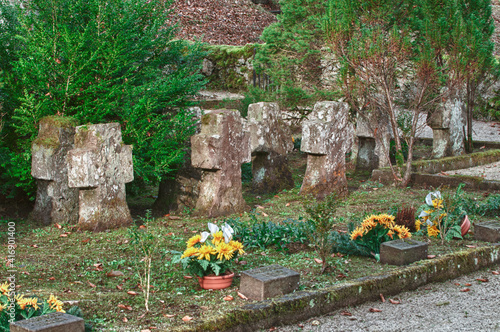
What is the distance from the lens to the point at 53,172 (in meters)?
7.52

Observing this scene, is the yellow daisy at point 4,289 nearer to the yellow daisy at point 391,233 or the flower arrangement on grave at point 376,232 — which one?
the flower arrangement on grave at point 376,232

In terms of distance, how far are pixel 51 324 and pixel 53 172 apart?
4448 millimetres

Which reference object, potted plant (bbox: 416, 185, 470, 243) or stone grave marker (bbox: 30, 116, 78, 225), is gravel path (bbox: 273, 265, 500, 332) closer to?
potted plant (bbox: 416, 185, 470, 243)

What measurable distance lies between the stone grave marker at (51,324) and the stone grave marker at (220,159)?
452 centimetres

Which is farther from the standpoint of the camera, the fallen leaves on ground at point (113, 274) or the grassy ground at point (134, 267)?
the fallen leaves on ground at point (113, 274)

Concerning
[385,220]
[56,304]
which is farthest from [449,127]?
[56,304]

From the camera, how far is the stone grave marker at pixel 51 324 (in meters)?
3.36

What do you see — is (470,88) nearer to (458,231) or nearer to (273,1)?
(458,231)

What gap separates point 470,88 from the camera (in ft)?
43.5

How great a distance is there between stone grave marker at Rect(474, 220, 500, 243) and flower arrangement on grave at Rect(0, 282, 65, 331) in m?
4.64

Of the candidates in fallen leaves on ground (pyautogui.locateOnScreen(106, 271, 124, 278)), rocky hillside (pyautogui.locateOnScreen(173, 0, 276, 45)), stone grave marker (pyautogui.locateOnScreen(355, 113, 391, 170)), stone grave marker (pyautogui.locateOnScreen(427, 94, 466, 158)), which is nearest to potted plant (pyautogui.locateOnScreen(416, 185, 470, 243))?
fallen leaves on ground (pyautogui.locateOnScreen(106, 271, 124, 278))

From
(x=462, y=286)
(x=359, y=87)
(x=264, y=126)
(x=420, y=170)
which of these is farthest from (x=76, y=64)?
(x=420, y=170)

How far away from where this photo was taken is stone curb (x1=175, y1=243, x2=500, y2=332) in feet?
13.1

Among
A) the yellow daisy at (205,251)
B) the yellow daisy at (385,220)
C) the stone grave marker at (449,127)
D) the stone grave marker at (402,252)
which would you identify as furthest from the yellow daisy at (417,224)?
the stone grave marker at (449,127)
